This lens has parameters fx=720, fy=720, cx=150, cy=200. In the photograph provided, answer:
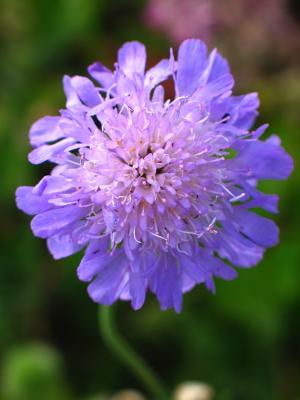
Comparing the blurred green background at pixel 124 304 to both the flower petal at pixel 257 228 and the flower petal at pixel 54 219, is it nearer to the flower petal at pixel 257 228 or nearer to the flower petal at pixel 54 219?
the flower petal at pixel 257 228

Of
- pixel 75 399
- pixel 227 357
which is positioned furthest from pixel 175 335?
pixel 75 399

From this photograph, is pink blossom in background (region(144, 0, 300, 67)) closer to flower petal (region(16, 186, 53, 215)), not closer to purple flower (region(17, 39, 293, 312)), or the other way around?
purple flower (region(17, 39, 293, 312))

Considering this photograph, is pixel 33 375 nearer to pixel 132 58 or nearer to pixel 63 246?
pixel 63 246

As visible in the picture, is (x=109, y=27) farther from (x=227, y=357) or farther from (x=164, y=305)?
(x=164, y=305)

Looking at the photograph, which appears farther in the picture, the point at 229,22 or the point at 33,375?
the point at 229,22

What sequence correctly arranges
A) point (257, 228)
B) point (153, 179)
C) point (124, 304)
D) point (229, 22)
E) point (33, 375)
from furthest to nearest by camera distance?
point (229, 22) → point (124, 304) → point (33, 375) → point (257, 228) → point (153, 179)

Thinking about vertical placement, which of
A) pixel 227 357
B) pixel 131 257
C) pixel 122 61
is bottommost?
pixel 227 357

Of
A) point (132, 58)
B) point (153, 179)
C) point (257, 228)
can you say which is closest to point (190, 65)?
point (132, 58)
